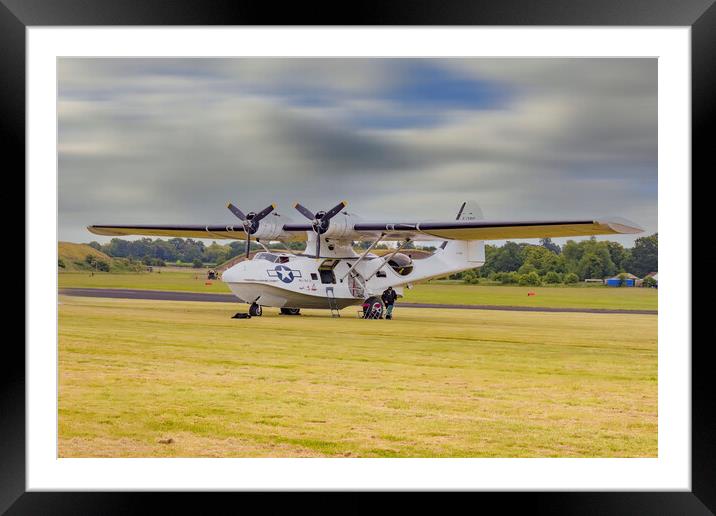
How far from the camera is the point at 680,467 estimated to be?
5.82 meters

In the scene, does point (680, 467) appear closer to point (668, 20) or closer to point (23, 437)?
point (668, 20)

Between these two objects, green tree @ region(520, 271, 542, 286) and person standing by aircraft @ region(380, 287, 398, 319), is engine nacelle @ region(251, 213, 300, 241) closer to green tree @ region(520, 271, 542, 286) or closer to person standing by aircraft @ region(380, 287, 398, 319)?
person standing by aircraft @ region(380, 287, 398, 319)

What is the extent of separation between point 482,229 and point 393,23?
47.9ft

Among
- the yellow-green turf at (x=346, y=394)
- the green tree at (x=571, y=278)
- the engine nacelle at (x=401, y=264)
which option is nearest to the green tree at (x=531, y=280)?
the green tree at (x=571, y=278)

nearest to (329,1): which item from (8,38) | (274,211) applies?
(8,38)

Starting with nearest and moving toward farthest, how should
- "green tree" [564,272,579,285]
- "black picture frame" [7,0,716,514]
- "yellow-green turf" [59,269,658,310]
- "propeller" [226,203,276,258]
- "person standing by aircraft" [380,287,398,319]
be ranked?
"black picture frame" [7,0,716,514], "propeller" [226,203,276,258], "person standing by aircraft" [380,287,398,319], "yellow-green turf" [59,269,658,310], "green tree" [564,272,579,285]

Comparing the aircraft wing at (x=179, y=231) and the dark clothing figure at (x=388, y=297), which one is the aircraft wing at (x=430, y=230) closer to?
the aircraft wing at (x=179, y=231)

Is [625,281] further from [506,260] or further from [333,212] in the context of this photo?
[333,212]

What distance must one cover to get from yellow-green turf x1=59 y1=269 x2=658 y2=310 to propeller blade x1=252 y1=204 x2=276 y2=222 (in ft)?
53.7

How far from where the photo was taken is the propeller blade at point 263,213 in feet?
71.6

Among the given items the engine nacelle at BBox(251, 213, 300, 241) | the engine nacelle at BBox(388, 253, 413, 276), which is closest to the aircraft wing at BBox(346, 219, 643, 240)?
the engine nacelle at BBox(388, 253, 413, 276)

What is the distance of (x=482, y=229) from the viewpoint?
19.5 m

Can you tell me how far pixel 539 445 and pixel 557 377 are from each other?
167 inches

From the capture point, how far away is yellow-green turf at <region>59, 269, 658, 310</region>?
39.2 m
